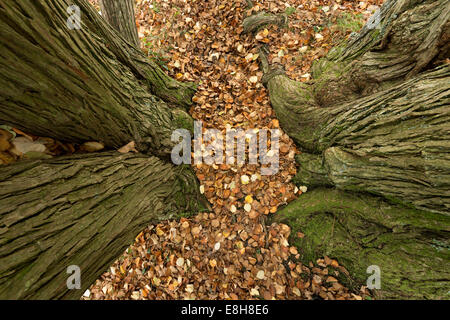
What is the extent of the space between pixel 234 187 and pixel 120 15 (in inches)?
91.3

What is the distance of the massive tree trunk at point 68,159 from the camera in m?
1.09

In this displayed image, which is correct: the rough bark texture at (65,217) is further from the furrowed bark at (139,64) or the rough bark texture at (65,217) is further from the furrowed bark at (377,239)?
the furrowed bark at (377,239)

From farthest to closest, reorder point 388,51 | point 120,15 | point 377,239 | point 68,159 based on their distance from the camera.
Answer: point 120,15, point 377,239, point 388,51, point 68,159

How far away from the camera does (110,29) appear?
1927 millimetres

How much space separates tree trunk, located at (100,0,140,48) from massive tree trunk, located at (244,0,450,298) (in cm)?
210

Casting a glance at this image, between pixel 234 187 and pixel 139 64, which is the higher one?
pixel 139 64

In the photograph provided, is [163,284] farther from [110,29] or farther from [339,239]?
[110,29]

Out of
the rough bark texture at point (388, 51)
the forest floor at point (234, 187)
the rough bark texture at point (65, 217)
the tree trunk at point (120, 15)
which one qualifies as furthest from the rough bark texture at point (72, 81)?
the rough bark texture at point (388, 51)

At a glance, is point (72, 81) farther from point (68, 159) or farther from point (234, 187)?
point (234, 187)

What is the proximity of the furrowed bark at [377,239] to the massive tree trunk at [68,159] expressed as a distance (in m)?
1.56

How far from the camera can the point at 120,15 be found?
2557mm

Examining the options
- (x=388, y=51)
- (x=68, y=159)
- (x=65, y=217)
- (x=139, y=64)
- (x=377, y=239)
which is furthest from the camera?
(x=139, y=64)

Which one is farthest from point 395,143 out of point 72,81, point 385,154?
point 72,81
